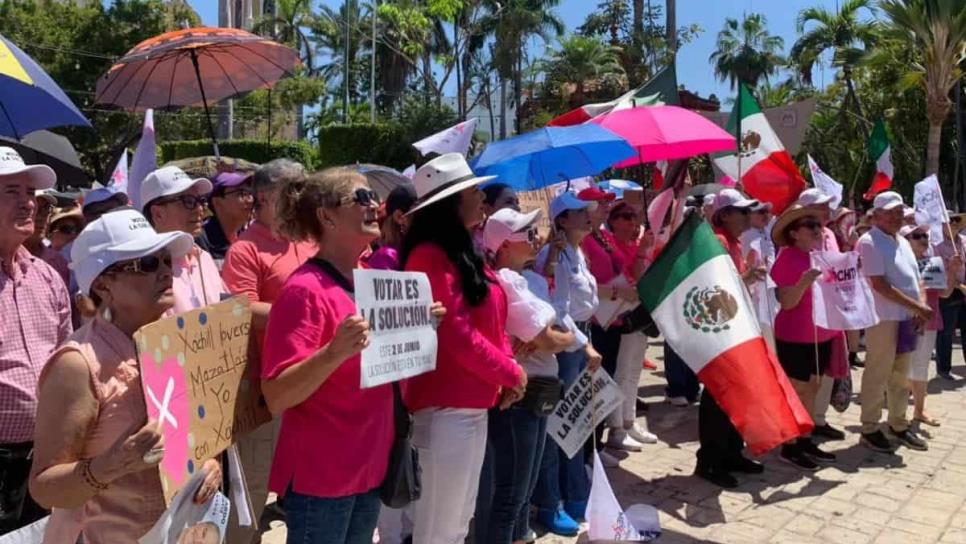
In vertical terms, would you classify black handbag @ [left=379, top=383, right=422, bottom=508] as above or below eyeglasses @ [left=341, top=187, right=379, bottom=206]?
below

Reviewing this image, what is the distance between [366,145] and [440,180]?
28.0 metres

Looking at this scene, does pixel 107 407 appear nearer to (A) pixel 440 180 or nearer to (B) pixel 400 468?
(B) pixel 400 468

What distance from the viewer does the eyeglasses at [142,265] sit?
2166 millimetres

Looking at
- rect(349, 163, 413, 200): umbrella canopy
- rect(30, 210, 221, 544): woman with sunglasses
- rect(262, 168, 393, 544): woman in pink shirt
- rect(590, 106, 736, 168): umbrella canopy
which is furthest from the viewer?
rect(349, 163, 413, 200): umbrella canopy

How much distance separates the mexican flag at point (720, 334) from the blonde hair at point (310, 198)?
250cm

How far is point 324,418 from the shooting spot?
2.50 m

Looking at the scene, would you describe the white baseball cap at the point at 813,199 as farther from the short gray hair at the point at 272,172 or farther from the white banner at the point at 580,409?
the short gray hair at the point at 272,172

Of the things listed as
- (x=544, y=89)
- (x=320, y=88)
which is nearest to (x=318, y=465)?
(x=320, y=88)

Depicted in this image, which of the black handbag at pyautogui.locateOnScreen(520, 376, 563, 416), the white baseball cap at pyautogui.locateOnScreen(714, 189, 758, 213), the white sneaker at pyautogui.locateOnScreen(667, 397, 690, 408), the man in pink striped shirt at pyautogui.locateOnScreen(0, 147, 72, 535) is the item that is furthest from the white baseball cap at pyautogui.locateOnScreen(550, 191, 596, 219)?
the white sneaker at pyautogui.locateOnScreen(667, 397, 690, 408)

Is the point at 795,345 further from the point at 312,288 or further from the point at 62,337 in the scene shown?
the point at 62,337

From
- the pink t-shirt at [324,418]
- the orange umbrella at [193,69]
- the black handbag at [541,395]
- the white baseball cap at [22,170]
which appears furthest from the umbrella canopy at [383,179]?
the pink t-shirt at [324,418]

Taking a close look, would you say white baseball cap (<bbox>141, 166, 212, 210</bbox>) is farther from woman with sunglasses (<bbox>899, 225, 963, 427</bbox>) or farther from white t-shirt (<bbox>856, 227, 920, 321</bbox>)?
woman with sunglasses (<bbox>899, 225, 963, 427</bbox>)

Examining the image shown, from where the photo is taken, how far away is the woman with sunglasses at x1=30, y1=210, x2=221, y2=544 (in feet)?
6.41

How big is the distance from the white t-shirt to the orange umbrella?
186 inches
